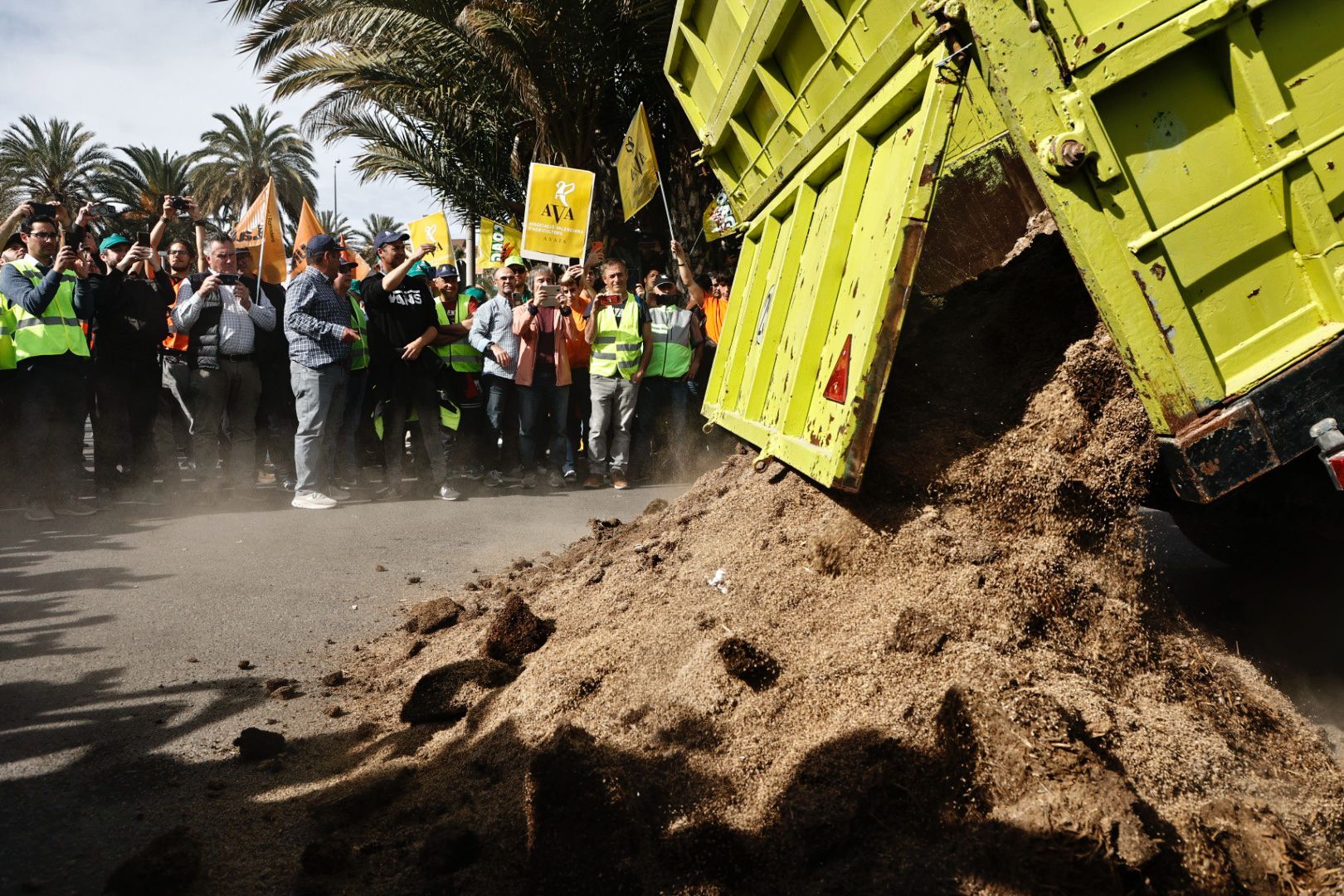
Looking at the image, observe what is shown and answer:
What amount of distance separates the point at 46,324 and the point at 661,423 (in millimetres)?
5654

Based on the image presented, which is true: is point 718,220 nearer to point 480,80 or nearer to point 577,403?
point 577,403

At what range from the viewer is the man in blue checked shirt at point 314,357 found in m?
7.90

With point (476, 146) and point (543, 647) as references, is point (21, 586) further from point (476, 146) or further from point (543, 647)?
point (476, 146)

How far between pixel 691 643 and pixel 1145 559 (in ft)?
5.65

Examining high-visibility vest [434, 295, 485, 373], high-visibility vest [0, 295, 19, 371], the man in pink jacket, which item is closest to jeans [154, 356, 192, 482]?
high-visibility vest [0, 295, 19, 371]

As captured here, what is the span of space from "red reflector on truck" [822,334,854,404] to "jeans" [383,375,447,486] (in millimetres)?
5880

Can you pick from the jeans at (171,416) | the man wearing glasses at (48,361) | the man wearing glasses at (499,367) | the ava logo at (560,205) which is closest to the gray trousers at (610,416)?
the man wearing glasses at (499,367)

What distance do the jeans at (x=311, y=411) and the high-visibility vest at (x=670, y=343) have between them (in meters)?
3.24

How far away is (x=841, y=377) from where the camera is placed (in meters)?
3.54

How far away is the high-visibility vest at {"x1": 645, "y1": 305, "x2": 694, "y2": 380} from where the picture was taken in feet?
32.5

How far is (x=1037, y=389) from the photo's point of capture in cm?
362

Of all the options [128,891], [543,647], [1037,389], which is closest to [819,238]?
[1037,389]

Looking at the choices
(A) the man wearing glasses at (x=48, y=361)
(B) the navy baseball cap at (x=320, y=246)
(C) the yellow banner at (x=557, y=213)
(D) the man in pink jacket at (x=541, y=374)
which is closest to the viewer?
(A) the man wearing glasses at (x=48, y=361)

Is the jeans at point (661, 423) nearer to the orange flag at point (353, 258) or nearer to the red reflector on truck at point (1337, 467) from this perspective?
the orange flag at point (353, 258)
